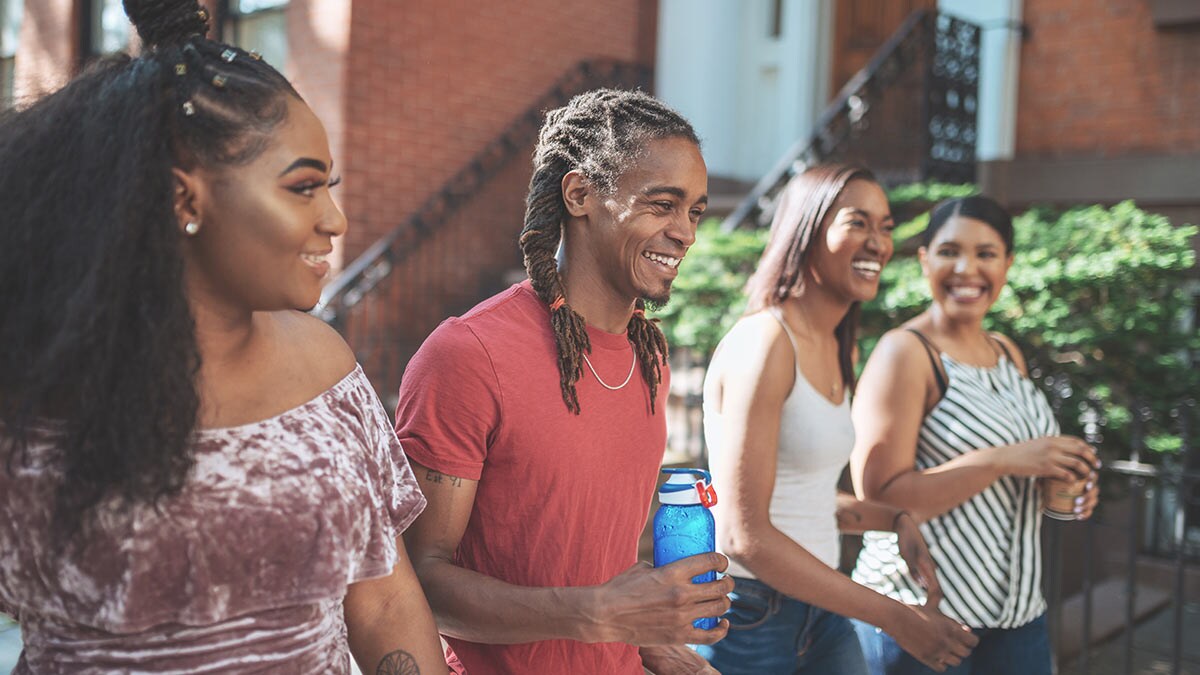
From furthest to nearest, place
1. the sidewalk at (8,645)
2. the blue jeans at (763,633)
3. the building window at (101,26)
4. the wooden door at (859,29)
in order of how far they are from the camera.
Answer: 1. the building window at (101,26)
2. the wooden door at (859,29)
3. the sidewalk at (8,645)
4. the blue jeans at (763,633)

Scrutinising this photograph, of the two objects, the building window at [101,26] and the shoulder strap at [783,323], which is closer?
the shoulder strap at [783,323]

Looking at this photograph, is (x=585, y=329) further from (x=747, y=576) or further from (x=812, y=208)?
(x=812, y=208)

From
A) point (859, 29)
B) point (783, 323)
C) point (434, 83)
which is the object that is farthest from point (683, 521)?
point (859, 29)

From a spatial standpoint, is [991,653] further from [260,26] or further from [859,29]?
[260,26]

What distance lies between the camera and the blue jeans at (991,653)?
316 centimetres

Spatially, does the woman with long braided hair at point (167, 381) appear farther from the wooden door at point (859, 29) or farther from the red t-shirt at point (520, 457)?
the wooden door at point (859, 29)

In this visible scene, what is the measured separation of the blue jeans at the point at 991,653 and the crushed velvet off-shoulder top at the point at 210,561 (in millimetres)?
1889

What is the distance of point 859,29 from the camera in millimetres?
10922

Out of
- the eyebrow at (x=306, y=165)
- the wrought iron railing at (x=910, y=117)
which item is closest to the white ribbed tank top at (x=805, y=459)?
the eyebrow at (x=306, y=165)

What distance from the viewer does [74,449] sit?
157 centimetres

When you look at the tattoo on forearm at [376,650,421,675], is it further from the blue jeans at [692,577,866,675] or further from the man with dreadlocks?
the blue jeans at [692,577,866,675]

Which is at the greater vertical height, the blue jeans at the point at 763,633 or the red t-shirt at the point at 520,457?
the red t-shirt at the point at 520,457

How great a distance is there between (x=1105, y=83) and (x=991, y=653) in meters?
6.54

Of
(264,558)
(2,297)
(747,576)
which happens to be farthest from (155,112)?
(747,576)
